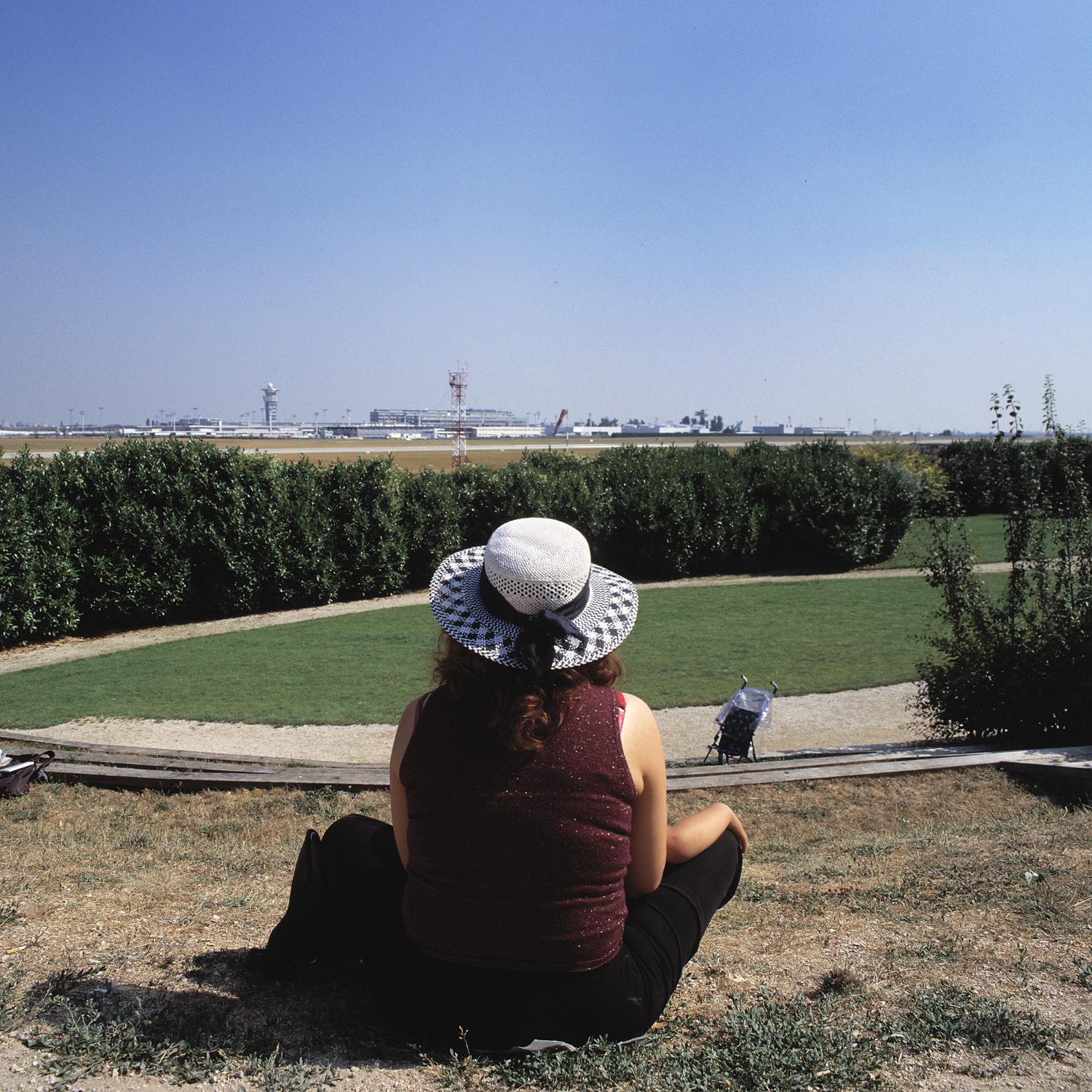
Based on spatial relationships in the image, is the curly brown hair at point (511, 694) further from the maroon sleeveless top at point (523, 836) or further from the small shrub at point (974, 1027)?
the small shrub at point (974, 1027)

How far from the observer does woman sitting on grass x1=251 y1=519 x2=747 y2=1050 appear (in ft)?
7.34

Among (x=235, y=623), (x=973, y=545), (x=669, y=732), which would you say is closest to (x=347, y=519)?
(x=235, y=623)

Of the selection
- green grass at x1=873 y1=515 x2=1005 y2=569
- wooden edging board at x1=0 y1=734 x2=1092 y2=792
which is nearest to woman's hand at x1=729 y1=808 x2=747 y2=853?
wooden edging board at x1=0 y1=734 x2=1092 y2=792

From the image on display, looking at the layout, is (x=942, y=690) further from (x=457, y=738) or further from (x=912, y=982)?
(x=457, y=738)

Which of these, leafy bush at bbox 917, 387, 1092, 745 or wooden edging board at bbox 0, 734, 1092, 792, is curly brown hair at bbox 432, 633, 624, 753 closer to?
wooden edging board at bbox 0, 734, 1092, 792

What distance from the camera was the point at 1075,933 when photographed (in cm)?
321

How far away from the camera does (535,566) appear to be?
2324 mm

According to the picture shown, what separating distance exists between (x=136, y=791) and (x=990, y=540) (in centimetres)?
2060

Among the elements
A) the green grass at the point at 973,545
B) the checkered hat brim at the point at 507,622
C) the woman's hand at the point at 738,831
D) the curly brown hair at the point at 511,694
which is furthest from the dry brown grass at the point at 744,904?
the green grass at the point at 973,545

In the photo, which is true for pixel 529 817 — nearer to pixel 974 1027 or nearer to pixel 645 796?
pixel 645 796

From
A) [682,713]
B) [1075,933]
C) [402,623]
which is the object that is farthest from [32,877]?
[402,623]

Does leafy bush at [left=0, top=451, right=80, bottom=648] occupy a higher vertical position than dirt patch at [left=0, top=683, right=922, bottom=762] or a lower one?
higher

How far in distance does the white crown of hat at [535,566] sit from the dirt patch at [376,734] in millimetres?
5841

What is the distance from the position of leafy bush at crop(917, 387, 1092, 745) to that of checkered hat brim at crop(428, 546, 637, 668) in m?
5.77
